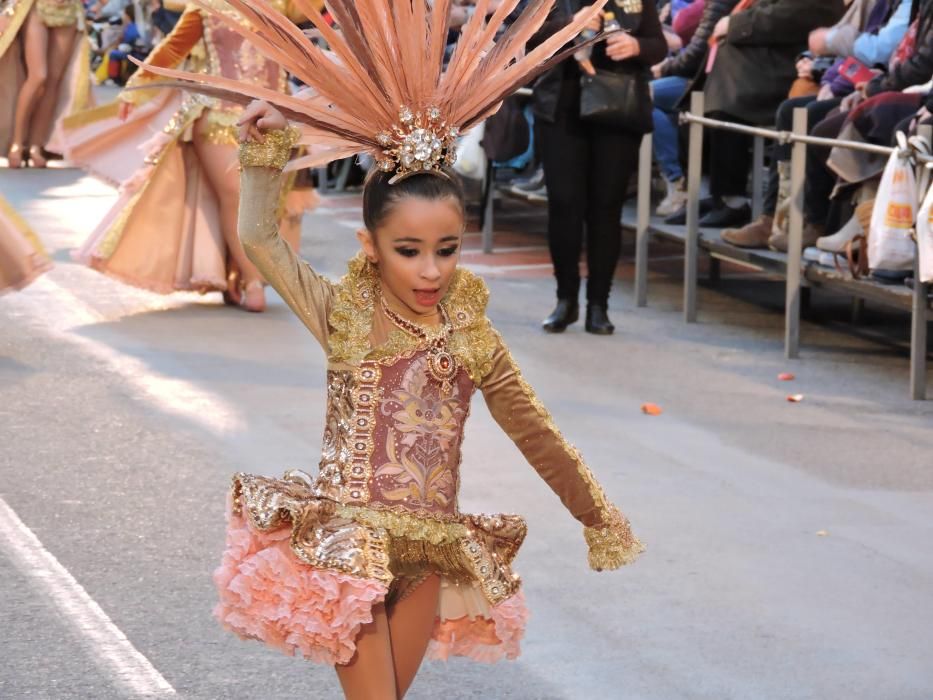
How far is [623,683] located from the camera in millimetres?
4953

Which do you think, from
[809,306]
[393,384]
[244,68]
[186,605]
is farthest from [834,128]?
[393,384]

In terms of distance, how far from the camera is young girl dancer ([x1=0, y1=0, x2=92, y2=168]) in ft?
59.3

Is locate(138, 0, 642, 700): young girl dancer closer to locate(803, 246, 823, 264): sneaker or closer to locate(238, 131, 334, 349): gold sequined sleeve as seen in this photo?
locate(238, 131, 334, 349): gold sequined sleeve

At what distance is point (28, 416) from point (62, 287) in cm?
352

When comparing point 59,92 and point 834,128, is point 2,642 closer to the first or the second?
point 834,128

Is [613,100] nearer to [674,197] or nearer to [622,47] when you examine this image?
[622,47]

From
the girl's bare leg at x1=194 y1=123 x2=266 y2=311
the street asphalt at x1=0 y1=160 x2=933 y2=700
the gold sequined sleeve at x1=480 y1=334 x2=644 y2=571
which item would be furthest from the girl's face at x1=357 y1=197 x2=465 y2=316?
the girl's bare leg at x1=194 y1=123 x2=266 y2=311

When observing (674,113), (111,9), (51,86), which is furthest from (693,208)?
(111,9)

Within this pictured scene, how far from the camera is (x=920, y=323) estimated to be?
8523 mm

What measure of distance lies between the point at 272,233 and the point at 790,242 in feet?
20.4

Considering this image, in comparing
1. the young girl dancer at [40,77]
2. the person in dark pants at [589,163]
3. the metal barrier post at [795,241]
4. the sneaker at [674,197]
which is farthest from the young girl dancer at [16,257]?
the young girl dancer at [40,77]

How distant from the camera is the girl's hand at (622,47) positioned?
945 cm

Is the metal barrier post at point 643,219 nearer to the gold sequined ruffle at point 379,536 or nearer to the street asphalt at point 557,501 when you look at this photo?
the street asphalt at point 557,501

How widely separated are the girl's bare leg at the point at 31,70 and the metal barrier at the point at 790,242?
8392 mm
